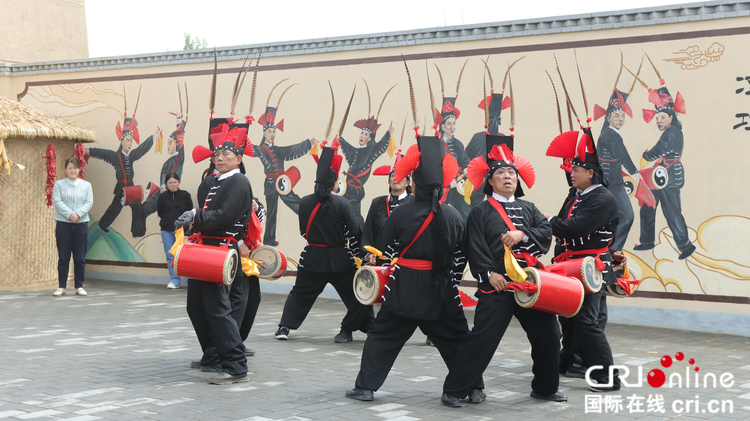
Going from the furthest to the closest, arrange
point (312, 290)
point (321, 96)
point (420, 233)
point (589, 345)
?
1. point (321, 96)
2. point (312, 290)
3. point (589, 345)
4. point (420, 233)

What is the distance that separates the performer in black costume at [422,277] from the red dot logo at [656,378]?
1.68m

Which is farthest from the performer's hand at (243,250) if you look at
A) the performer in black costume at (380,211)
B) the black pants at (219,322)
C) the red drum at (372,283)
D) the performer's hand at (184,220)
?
the performer in black costume at (380,211)

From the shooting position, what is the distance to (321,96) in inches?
463

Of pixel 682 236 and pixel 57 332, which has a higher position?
pixel 682 236

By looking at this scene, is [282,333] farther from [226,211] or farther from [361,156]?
[361,156]

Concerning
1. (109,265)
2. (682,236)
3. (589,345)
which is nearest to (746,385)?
(589,345)

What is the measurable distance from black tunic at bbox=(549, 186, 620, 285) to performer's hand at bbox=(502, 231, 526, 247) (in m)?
0.95

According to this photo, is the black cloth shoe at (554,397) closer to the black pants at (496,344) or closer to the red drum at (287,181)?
the black pants at (496,344)

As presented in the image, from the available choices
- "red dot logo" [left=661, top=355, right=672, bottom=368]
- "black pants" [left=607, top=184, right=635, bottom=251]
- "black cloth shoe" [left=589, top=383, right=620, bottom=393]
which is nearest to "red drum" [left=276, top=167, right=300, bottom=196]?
"black pants" [left=607, top=184, right=635, bottom=251]

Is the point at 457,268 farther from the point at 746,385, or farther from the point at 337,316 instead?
the point at 337,316

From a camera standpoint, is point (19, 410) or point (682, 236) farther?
point (682, 236)

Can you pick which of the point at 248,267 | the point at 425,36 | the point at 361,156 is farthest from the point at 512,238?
the point at 361,156

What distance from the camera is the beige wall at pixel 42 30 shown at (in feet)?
53.1

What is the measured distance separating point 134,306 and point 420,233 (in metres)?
6.24
